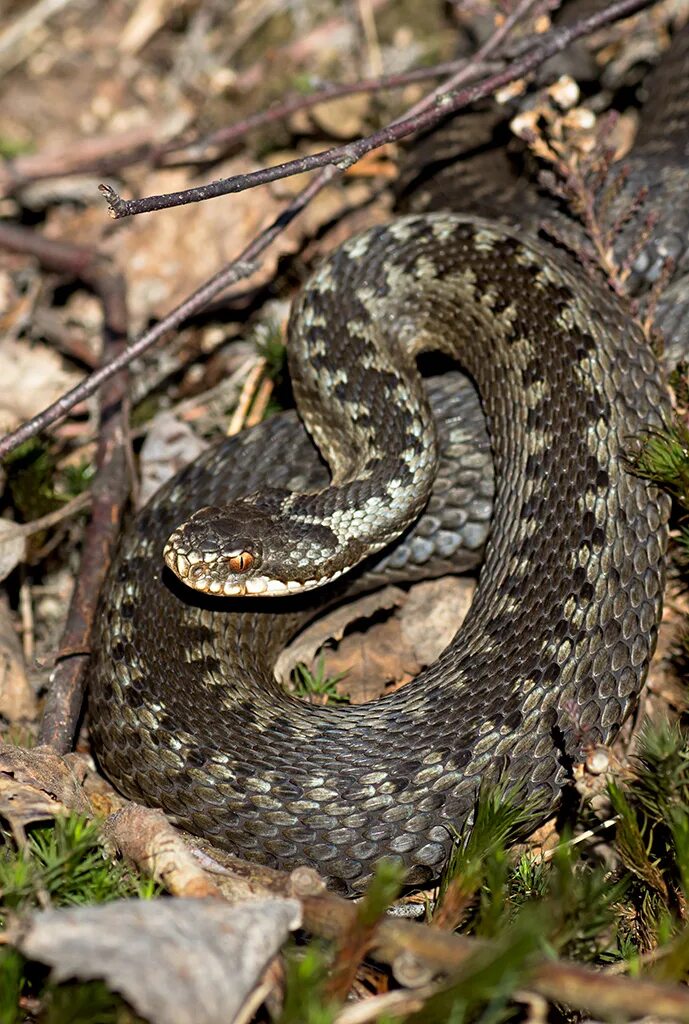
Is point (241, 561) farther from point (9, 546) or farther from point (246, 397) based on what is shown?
point (246, 397)

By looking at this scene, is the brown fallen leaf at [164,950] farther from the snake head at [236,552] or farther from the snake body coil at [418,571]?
the snake head at [236,552]

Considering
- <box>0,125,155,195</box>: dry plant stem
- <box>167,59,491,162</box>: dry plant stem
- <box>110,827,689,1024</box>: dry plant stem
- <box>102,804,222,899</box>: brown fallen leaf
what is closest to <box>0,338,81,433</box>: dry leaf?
<box>0,125,155,195</box>: dry plant stem

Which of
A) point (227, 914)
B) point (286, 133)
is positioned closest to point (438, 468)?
point (227, 914)

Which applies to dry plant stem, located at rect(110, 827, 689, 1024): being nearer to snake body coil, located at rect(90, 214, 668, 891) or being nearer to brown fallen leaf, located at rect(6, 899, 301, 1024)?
brown fallen leaf, located at rect(6, 899, 301, 1024)

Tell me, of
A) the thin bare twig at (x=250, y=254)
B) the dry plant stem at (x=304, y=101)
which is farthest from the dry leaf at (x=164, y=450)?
the dry plant stem at (x=304, y=101)

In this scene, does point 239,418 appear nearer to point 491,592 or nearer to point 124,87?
point 491,592

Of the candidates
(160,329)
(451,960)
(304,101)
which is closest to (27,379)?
(160,329)
